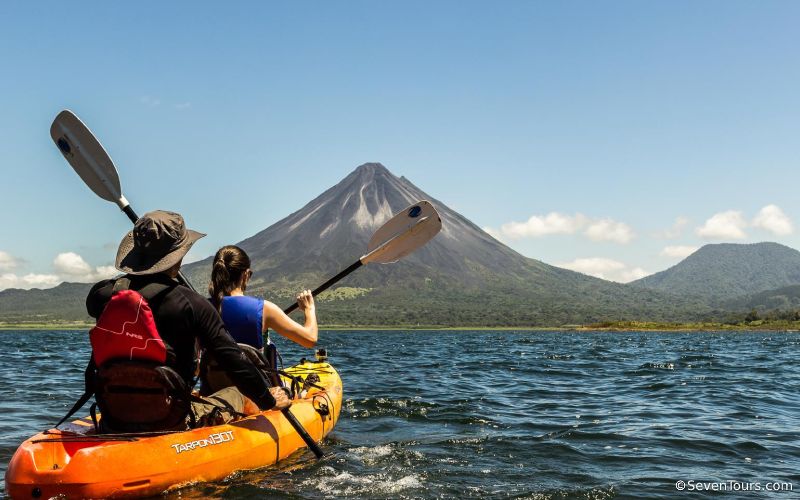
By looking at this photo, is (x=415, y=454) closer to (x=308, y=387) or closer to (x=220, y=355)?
(x=308, y=387)

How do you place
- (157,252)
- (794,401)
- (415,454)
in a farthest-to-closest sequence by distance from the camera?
(794,401) < (415,454) < (157,252)

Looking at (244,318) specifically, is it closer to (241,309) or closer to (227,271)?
(241,309)

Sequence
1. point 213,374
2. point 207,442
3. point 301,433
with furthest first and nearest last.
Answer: point 301,433 → point 213,374 → point 207,442

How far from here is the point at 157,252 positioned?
18.4 ft

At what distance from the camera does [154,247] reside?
5.59m

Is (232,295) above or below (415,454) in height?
above

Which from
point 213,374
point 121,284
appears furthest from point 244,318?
point 121,284

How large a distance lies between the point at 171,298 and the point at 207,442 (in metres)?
1.77

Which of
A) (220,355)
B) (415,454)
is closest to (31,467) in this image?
(220,355)

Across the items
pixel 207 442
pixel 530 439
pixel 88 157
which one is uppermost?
pixel 88 157

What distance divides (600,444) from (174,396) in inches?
236

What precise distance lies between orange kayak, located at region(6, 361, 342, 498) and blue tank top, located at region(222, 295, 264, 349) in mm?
942

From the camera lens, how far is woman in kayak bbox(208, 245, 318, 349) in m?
6.96

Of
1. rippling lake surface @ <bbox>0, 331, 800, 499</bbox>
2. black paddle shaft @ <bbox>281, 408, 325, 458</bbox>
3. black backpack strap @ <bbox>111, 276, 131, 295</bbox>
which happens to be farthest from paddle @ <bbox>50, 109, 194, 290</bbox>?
black backpack strap @ <bbox>111, 276, 131, 295</bbox>
